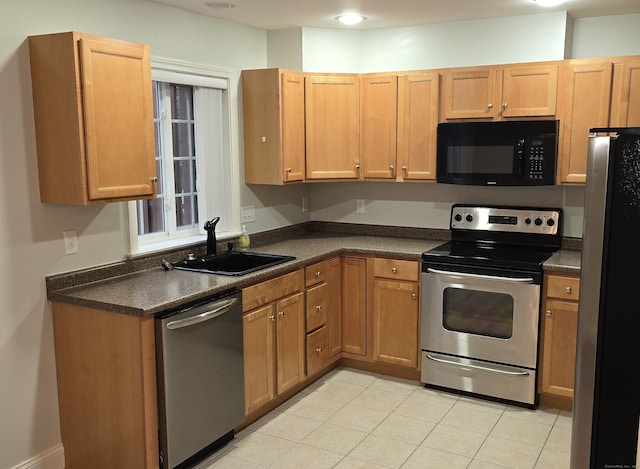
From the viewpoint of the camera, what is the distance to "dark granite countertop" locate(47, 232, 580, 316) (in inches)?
110

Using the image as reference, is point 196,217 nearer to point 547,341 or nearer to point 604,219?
point 547,341

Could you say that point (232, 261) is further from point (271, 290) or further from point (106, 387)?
point (106, 387)

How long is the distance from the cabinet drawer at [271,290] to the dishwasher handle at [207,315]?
149 millimetres

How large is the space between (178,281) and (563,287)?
2.21m

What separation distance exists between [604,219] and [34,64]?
8.14 feet

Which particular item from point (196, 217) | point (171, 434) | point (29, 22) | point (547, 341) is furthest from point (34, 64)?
point (547, 341)

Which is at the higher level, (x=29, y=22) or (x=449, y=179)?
(x=29, y=22)

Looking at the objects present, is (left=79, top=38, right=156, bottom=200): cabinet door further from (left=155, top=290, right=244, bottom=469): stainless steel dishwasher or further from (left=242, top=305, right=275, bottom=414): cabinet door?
(left=242, top=305, right=275, bottom=414): cabinet door

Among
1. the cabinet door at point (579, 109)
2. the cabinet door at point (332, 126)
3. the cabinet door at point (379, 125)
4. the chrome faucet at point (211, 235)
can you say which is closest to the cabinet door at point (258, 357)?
the chrome faucet at point (211, 235)

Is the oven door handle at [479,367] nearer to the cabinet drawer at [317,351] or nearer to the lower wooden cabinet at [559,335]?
the lower wooden cabinet at [559,335]

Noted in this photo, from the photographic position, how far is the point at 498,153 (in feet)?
12.8

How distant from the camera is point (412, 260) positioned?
4035 mm

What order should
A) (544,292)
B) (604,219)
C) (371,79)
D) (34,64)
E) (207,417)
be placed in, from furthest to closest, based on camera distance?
(371,79) → (544,292) → (207,417) → (34,64) → (604,219)

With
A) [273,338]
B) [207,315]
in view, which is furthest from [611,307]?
[273,338]
